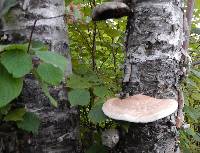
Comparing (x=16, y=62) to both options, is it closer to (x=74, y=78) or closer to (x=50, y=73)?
(x=50, y=73)

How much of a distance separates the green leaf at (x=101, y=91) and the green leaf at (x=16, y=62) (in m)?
0.55

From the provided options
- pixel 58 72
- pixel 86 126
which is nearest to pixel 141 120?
pixel 58 72

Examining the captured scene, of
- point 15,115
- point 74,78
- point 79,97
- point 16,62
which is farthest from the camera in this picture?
point 74,78

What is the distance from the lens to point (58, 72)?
1284 mm

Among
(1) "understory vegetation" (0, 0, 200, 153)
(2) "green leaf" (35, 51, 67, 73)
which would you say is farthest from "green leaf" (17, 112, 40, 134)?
(2) "green leaf" (35, 51, 67, 73)

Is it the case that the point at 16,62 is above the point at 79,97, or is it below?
above

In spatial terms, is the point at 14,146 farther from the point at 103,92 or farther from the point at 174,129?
the point at 174,129

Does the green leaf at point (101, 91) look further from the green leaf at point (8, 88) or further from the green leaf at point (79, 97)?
the green leaf at point (8, 88)

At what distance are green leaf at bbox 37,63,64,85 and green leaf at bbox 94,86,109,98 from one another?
43cm

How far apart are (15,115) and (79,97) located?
30cm

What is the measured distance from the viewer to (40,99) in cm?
174

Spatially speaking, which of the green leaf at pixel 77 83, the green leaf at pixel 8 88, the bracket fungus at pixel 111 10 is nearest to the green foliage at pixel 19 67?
the green leaf at pixel 8 88

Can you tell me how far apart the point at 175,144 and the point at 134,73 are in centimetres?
39

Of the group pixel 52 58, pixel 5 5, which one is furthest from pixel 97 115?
pixel 5 5
